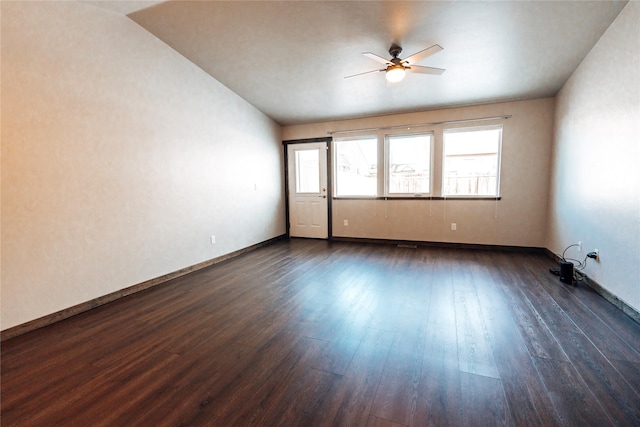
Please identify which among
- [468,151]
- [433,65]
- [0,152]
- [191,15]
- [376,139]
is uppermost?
[191,15]

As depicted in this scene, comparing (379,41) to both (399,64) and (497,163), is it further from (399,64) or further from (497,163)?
(497,163)

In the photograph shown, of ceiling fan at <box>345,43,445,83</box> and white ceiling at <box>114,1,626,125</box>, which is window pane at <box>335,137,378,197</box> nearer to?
white ceiling at <box>114,1,626,125</box>

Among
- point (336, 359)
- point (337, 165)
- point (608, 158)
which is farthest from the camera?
point (337, 165)

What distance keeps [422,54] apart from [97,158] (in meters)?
3.46

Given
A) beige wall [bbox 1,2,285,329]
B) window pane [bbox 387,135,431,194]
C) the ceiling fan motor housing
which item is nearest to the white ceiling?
the ceiling fan motor housing

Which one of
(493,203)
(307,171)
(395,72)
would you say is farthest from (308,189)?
(493,203)

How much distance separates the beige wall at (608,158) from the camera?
7.62 feet

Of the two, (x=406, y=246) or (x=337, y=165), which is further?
(x=337, y=165)

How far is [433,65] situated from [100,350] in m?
4.51

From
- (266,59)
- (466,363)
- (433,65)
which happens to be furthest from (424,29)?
(466,363)

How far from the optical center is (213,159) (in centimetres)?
417

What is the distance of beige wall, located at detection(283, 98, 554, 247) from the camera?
4.37 meters

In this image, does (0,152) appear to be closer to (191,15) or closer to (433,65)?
(191,15)

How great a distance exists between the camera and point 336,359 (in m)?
1.84
